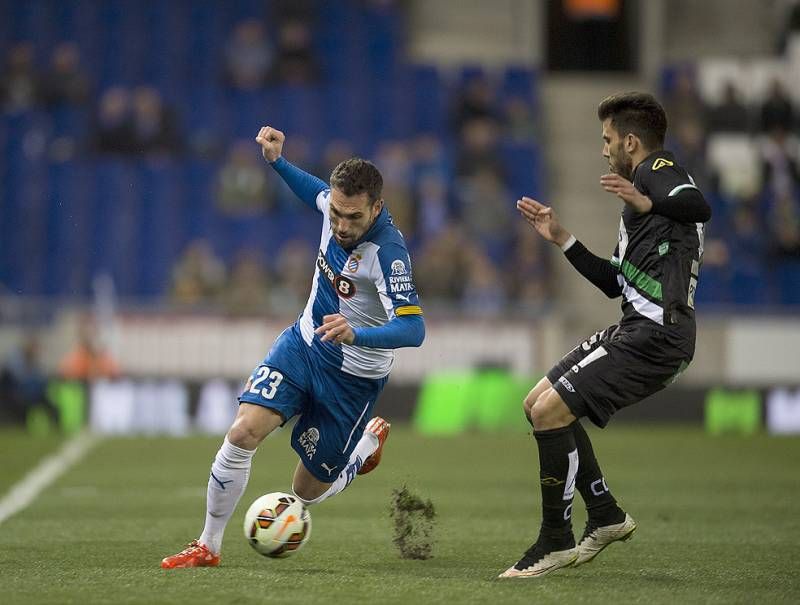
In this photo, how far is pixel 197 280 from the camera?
20.3 meters

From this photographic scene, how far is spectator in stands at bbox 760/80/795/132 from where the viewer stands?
23641 millimetres

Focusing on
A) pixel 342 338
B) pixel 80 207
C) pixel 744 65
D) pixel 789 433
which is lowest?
pixel 789 433

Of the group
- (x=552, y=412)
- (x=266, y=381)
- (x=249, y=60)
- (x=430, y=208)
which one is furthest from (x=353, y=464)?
(x=249, y=60)

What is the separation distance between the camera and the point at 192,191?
22.7m

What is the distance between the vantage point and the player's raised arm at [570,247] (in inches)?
271

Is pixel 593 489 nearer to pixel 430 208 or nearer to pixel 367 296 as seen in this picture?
pixel 367 296

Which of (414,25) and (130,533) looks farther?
(414,25)

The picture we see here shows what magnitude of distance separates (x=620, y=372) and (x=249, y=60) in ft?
59.1

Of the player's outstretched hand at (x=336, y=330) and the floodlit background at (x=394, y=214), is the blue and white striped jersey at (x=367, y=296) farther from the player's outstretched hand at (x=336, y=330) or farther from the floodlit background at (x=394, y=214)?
the floodlit background at (x=394, y=214)

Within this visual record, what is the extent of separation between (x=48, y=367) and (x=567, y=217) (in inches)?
365

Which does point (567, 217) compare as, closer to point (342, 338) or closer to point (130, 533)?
point (130, 533)

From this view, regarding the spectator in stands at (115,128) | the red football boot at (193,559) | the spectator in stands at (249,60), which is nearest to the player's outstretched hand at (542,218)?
the red football boot at (193,559)

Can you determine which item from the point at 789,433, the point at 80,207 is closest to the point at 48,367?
the point at 80,207

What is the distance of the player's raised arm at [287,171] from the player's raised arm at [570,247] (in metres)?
1.31
